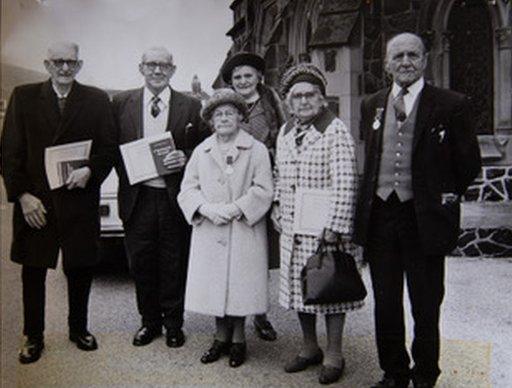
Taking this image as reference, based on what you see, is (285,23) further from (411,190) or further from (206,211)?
(411,190)

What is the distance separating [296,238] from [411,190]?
55 centimetres

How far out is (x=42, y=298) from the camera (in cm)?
306

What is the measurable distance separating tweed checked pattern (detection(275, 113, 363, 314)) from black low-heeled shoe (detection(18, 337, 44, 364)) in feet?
3.47

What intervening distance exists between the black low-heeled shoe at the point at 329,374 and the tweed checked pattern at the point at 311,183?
0.74 ft

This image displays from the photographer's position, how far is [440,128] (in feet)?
8.20

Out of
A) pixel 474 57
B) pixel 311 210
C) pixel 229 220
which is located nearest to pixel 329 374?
pixel 311 210

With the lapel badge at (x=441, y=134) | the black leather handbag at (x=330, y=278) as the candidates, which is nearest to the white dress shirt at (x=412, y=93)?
the lapel badge at (x=441, y=134)

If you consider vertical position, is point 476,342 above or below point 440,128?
below

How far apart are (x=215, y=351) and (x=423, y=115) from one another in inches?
53.6

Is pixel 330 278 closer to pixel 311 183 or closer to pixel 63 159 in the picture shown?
pixel 311 183

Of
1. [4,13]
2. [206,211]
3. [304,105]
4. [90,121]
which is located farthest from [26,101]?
[304,105]

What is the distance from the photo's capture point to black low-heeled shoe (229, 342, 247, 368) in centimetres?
298

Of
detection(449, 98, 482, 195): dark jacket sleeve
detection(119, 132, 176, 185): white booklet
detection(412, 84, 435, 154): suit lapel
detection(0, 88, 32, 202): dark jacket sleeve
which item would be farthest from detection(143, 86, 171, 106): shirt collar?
detection(449, 98, 482, 195): dark jacket sleeve

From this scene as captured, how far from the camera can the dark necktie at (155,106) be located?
3.22 meters
